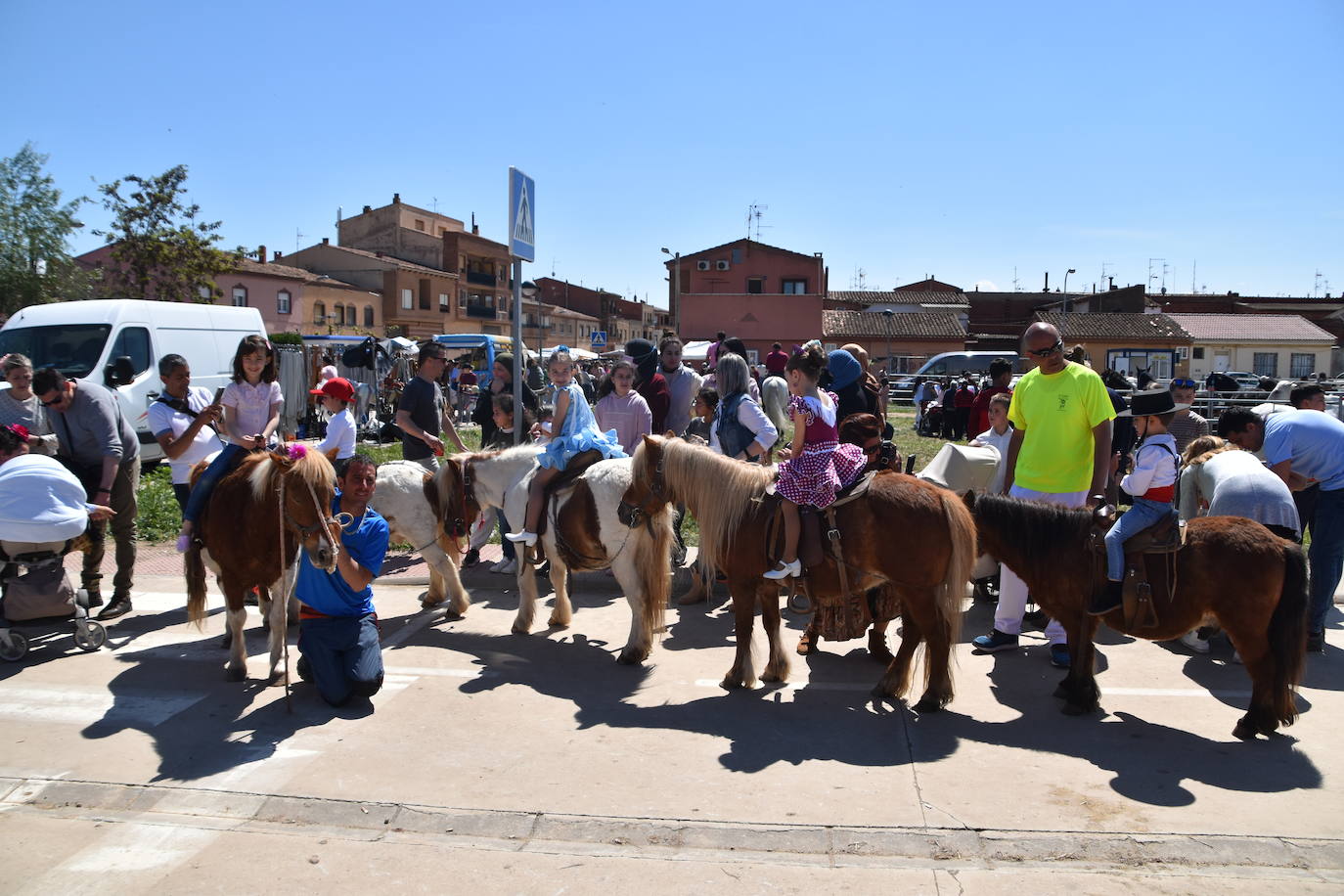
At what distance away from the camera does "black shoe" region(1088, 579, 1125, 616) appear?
4277 mm

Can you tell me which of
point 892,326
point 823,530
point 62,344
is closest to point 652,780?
point 823,530

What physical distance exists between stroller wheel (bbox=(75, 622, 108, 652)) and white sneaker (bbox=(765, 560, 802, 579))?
4469mm

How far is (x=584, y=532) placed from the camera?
5.63 m

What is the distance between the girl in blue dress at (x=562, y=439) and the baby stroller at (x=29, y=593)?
285 cm

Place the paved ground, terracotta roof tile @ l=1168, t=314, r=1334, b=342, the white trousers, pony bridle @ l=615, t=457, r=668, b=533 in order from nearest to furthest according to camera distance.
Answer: the paved ground
pony bridle @ l=615, t=457, r=668, b=533
the white trousers
terracotta roof tile @ l=1168, t=314, r=1334, b=342

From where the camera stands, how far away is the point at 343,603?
15.5ft

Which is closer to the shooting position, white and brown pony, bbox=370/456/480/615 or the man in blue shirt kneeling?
the man in blue shirt kneeling

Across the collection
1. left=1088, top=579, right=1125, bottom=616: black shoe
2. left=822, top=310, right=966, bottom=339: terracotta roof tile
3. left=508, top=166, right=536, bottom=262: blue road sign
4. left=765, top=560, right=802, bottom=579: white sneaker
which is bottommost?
left=1088, top=579, right=1125, bottom=616: black shoe

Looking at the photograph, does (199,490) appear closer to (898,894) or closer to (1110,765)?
(898,894)

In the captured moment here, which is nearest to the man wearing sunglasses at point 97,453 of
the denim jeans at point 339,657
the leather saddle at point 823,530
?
the denim jeans at point 339,657

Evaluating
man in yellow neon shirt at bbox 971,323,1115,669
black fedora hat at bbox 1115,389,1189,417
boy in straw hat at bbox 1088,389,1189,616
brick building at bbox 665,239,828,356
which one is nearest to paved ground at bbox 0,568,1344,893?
boy in straw hat at bbox 1088,389,1189,616

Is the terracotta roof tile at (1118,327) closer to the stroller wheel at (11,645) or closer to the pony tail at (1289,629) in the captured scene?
the pony tail at (1289,629)

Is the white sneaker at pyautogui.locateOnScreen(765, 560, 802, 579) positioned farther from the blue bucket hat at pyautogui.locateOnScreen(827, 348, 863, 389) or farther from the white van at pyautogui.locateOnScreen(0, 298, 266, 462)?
the white van at pyautogui.locateOnScreen(0, 298, 266, 462)

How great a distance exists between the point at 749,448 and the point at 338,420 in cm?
333
